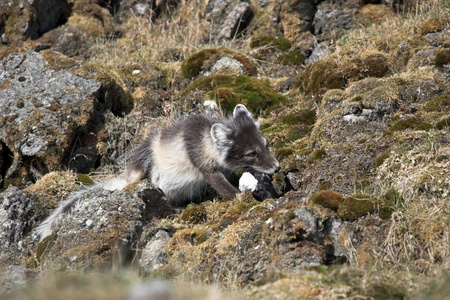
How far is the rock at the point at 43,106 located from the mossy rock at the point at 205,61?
2664 millimetres

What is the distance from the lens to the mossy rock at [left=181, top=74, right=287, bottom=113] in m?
10.9

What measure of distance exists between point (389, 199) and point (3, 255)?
5.18 meters

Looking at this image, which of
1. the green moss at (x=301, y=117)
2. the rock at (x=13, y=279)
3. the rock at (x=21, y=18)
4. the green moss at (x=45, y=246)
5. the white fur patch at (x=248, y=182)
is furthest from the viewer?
the rock at (x=21, y=18)

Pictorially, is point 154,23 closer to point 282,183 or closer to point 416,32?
point 416,32

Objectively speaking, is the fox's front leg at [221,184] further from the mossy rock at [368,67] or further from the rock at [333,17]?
the rock at [333,17]

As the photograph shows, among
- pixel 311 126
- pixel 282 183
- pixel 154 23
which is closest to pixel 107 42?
pixel 154 23

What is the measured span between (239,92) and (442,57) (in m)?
4.12

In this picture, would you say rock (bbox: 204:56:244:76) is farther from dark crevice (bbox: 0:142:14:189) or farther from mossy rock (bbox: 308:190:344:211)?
mossy rock (bbox: 308:190:344:211)

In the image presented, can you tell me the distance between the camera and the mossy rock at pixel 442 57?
361 inches

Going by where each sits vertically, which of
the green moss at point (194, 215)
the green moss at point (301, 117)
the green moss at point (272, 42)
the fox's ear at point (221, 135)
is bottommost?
the green moss at point (194, 215)

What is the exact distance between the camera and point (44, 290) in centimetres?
379

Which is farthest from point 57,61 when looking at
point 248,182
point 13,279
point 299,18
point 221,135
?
point 13,279

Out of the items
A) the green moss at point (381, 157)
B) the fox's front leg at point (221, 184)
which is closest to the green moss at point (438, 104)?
the green moss at point (381, 157)

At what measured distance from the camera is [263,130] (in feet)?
32.8
